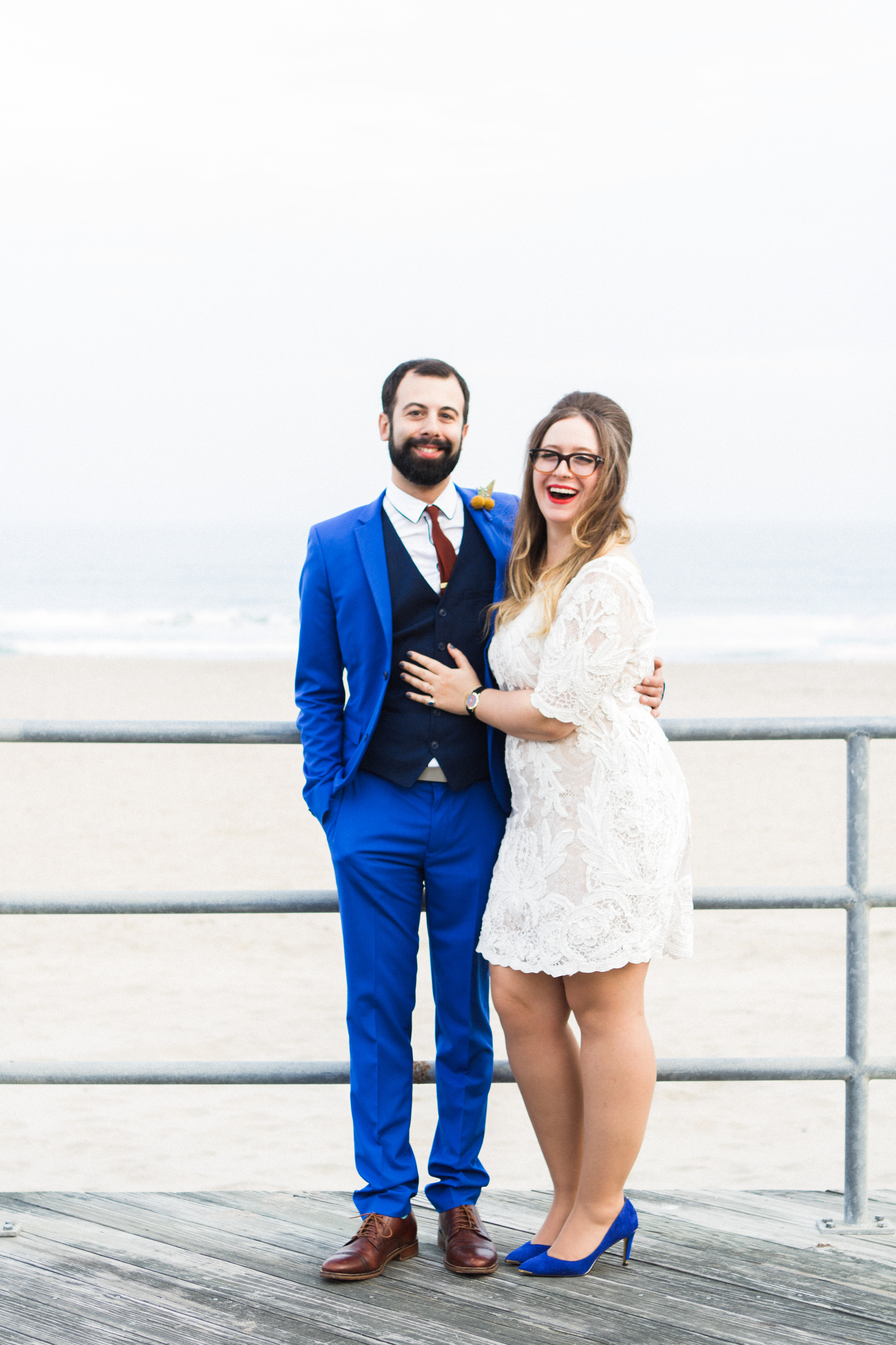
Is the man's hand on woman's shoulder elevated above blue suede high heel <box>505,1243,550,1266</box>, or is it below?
above

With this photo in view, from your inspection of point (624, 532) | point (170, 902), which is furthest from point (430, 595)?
point (170, 902)

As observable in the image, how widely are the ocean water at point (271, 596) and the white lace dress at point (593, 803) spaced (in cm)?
2322

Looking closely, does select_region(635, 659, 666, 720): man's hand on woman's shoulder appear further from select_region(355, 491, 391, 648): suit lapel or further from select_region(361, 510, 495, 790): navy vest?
select_region(355, 491, 391, 648): suit lapel

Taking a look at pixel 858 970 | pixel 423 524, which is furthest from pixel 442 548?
pixel 858 970

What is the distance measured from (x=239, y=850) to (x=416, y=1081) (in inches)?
256

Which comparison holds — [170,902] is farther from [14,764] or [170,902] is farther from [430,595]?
[14,764]

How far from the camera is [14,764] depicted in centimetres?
1206

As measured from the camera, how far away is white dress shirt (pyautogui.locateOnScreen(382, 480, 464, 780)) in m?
2.64

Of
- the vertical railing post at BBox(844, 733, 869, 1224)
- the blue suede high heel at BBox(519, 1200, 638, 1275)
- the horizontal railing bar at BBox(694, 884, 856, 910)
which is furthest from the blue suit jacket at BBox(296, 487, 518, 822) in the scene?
the blue suede high heel at BBox(519, 1200, 638, 1275)

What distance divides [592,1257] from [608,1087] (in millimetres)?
343

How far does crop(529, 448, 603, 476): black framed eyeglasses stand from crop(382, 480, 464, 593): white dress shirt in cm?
27

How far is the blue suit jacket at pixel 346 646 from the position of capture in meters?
2.57

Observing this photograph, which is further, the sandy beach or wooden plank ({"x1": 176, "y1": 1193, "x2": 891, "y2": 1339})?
the sandy beach

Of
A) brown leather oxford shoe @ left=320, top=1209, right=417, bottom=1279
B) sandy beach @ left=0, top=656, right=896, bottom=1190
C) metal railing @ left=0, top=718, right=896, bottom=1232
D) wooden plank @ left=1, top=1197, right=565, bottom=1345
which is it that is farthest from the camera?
sandy beach @ left=0, top=656, right=896, bottom=1190
